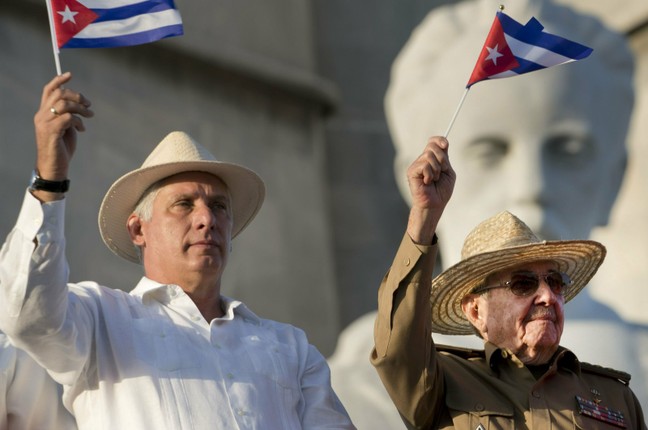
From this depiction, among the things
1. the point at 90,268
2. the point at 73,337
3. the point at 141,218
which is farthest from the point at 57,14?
the point at 90,268

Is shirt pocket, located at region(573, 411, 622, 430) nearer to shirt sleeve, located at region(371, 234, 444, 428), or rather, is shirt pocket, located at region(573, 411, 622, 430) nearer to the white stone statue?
shirt sleeve, located at region(371, 234, 444, 428)

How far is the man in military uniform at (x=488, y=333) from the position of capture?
518cm

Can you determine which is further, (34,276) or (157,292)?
(157,292)

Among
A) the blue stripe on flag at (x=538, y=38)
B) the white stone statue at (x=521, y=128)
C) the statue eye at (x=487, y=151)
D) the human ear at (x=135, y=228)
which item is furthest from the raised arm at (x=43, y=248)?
the statue eye at (x=487, y=151)

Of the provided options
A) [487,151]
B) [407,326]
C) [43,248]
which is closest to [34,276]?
[43,248]

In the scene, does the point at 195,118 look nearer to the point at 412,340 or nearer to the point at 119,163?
the point at 119,163

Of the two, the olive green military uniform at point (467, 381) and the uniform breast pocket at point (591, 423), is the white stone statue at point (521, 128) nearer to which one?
the olive green military uniform at point (467, 381)

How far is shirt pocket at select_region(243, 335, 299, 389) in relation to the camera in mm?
5465

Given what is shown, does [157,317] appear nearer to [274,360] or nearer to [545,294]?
[274,360]

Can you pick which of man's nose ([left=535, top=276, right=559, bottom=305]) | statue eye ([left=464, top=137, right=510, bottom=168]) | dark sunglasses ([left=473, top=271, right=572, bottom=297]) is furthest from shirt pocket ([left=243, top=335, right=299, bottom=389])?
statue eye ([left=464, top=137, right=510, bottom=168])

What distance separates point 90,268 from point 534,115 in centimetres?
217

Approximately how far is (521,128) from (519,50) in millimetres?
3443

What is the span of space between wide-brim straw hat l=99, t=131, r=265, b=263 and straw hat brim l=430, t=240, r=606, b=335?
69 cm

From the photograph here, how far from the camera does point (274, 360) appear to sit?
5.51 meters
